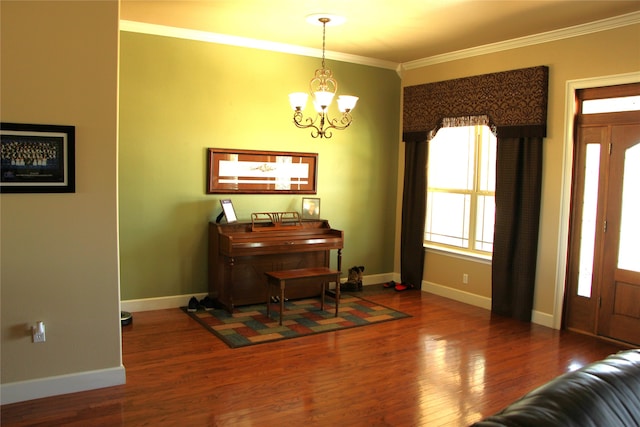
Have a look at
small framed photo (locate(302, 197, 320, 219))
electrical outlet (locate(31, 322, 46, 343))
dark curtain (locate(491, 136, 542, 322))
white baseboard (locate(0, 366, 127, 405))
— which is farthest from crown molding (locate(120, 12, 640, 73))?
white baseboard (locate(0, 366, 127, 405))

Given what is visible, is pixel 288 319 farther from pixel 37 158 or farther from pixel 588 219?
pixel 588 219

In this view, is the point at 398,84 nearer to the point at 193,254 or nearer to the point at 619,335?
the point at 193,254

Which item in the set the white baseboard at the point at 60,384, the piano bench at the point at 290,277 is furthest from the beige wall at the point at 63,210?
the piano bench at the point at 290,277

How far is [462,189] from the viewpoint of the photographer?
5863 mm

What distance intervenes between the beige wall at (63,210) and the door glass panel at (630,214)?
3.97m

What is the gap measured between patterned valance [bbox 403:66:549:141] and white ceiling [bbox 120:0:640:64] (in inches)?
15.0

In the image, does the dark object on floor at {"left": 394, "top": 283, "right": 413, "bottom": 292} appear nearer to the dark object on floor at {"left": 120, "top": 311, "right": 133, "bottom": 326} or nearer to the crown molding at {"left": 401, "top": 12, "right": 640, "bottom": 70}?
the crown molding at {"left": 401, "top": 12, "right": 640, "bottom": 70}

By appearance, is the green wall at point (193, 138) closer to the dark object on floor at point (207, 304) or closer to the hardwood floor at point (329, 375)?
the dark object on floor at point (207, 304)

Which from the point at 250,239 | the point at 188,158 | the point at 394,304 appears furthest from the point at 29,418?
the point at 394,304

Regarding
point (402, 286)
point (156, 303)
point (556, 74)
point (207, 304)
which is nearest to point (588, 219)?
point (556, 74)

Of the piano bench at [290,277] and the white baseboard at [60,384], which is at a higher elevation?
the piano bench at [290,277]

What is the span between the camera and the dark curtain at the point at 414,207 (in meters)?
6.13

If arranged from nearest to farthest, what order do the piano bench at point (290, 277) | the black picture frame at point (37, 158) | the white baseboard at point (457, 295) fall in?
the black picture frame at point (37, 158), the piano bench at point (290, 277), the white baseboard at point (457, 295)

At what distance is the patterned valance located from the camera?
4.88m
